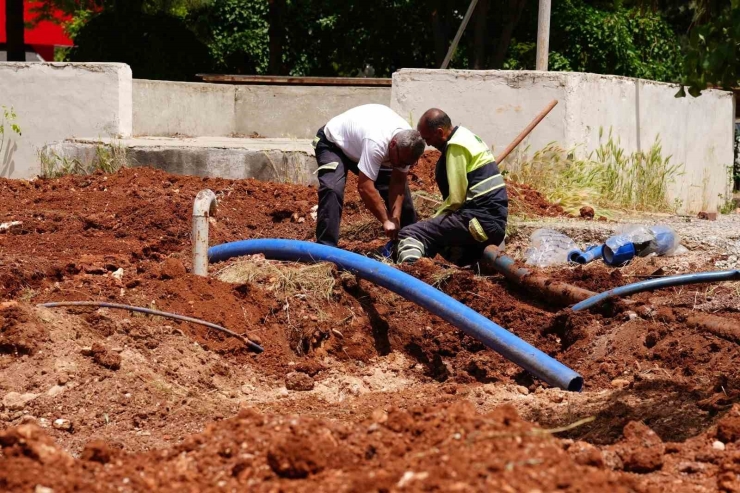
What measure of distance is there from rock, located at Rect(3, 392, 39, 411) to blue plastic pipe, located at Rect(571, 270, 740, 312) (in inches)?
124

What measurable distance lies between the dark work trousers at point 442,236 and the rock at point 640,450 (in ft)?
11.4

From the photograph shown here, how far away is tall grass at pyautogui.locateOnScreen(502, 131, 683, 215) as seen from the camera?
983 centimetres

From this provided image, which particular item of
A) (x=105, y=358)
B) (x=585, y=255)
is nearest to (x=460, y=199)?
(x=585, y=255)

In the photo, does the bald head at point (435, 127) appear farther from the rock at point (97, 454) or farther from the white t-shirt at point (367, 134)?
the rock at point (97, 454)

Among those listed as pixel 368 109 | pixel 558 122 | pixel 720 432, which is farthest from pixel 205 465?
pixel 558 122

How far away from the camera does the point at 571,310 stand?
6.07m

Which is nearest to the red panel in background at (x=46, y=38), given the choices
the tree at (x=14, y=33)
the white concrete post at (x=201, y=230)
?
the tree at (x=14, y=33)

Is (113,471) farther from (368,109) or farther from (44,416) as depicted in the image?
(368,109)

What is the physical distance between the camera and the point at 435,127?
7246 mm

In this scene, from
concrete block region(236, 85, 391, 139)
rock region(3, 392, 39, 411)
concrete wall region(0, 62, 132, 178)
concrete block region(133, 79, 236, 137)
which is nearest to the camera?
rock region(3, 392, 39, 411)

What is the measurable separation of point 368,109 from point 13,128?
543 cm

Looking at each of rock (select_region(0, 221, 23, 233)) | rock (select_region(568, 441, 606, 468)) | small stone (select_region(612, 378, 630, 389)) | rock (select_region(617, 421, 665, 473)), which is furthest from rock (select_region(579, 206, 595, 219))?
rock (select_region(568, 441, 606, 468))

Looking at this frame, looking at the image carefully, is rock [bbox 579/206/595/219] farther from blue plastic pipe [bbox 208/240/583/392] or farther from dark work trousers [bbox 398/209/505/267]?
blue plastic pipe [bbox 208/240/583/392]

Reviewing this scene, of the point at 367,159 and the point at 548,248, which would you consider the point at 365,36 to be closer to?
the point at 548,248
